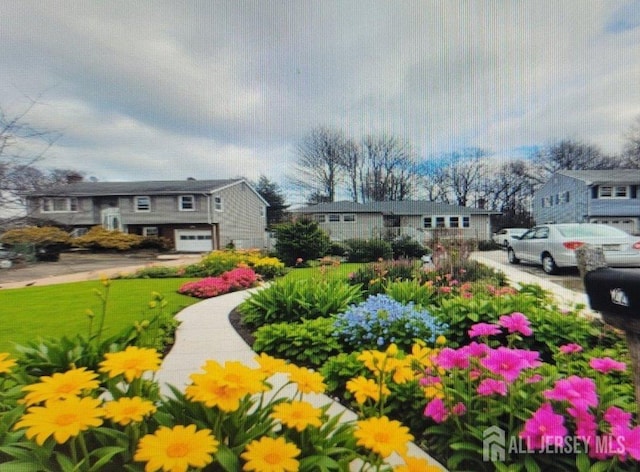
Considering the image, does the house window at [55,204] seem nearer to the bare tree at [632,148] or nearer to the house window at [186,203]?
the bare tree at [632,148]

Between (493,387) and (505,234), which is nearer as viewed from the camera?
(493,387)

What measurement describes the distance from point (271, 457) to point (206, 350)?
130 centimetres

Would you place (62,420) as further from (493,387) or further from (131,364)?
(493,387)

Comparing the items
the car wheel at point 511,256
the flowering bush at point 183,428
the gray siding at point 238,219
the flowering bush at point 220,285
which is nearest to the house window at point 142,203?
the gray siding at point 238,219

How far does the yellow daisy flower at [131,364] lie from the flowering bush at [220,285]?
8.47 feet

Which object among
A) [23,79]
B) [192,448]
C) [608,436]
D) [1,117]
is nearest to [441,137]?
[608,436]

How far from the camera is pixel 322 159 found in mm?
1812

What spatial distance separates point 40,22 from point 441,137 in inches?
69.3

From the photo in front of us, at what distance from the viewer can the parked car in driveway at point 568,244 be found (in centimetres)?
101

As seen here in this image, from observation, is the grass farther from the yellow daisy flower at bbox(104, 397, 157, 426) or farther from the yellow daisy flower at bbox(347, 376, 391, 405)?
the yellow daisy flower at bbox(347, 376, 391, 405)

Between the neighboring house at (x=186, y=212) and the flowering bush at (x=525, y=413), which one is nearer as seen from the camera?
the flowering bush at (x=525, y=413)

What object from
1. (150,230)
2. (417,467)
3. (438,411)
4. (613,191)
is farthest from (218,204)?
(417,467)

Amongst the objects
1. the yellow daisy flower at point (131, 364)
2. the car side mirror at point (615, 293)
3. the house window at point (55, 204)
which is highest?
the house window at point (55, 204)

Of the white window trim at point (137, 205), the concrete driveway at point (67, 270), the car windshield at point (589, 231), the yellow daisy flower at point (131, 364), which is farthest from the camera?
the white window trim at point (137, 205)
